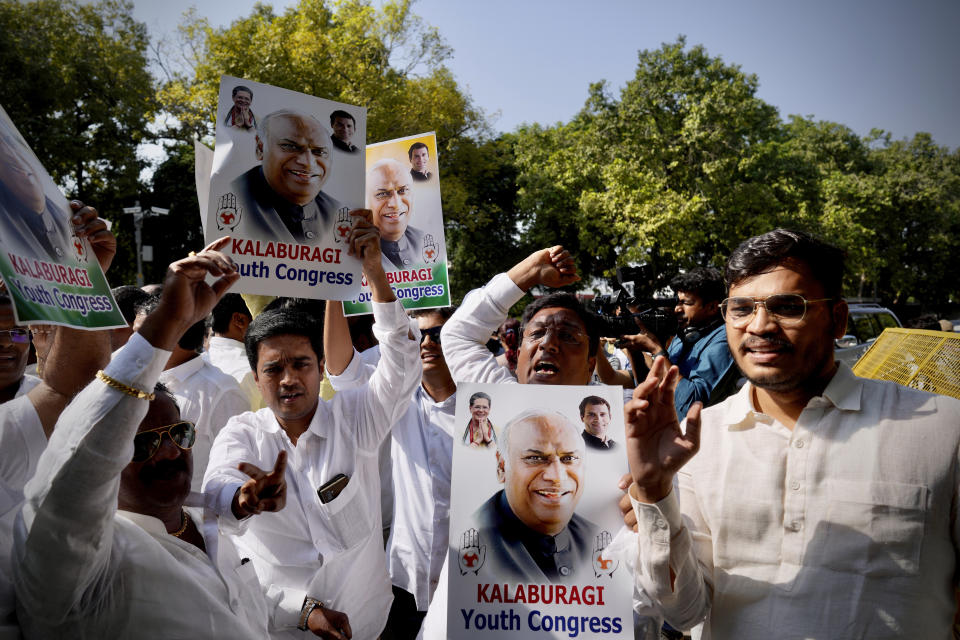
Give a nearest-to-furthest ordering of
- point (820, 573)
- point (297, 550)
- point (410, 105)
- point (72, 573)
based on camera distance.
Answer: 1. point (72, 573)
2. point (820, 573)
3. point (297, 550)
4. point (410, 105)

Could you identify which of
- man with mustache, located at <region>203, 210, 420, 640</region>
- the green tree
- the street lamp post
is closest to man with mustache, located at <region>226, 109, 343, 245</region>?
man with mustache, located at <region>203, 210, 420, 640</region>

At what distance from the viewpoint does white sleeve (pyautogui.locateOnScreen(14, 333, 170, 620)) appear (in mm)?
1340

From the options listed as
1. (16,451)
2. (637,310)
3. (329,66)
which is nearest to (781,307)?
(16,451)

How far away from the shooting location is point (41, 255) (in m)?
1.79

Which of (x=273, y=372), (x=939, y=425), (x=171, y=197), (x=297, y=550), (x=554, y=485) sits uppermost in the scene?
(x=171, y=197)

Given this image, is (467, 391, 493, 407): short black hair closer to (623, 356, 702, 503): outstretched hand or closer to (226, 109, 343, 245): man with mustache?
(623, 356, 702, 503): outstretched hand

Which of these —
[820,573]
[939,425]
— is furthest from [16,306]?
[939,425]

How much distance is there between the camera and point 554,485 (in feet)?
6.72

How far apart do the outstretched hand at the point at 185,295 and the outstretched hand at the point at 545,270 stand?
1280 millimetres

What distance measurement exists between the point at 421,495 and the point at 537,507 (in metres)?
1.24

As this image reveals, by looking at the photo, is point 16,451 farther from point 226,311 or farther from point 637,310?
point 637,310

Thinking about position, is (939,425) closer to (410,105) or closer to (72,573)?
(72,573)

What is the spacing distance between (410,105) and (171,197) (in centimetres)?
1108

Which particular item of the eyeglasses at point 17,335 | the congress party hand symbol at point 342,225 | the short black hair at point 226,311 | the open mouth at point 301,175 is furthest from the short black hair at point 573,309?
the short black hair at point 226,311
